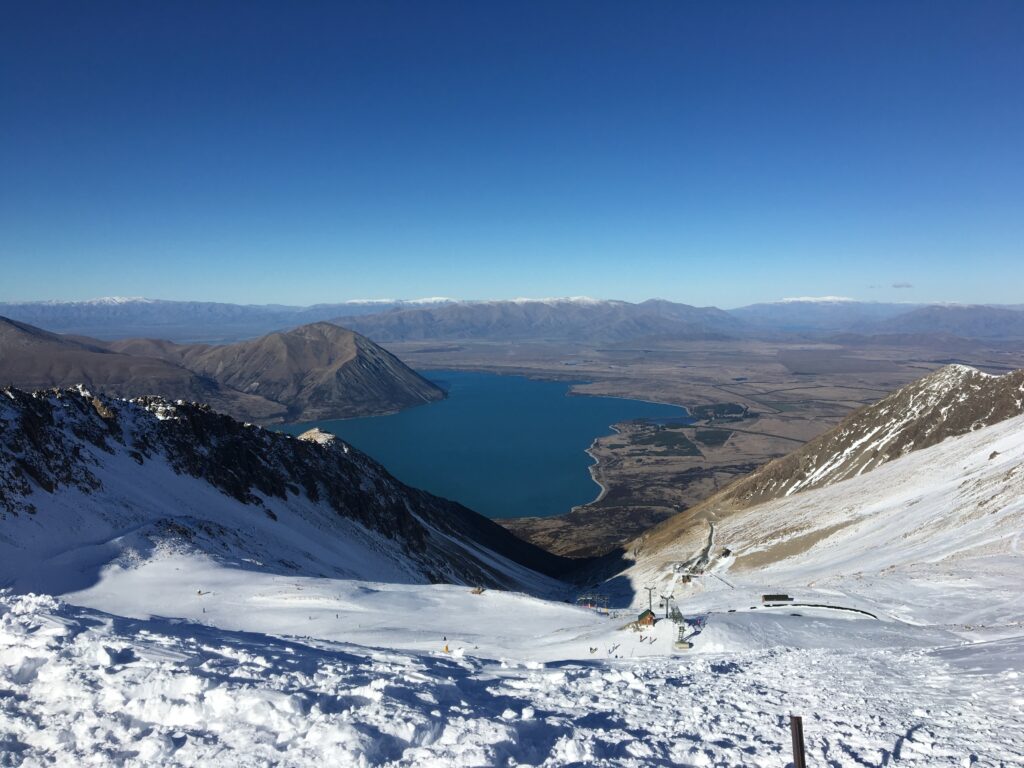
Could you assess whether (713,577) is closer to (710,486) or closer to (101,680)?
(101,680)

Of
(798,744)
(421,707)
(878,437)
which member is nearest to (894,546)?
(878,437)

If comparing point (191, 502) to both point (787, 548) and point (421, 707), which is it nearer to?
point (421, 707)

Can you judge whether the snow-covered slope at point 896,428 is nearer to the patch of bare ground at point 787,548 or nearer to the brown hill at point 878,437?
the brown hill at point 878,437

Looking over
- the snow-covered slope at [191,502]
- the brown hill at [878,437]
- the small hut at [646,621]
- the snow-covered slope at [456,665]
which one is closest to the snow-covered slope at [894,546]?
the snow-covered slope at [456,665]

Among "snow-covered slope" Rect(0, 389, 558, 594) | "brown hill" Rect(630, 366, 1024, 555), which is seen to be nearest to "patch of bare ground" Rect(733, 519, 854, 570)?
"brown hill" Rect(630, 366, 1024, 555)

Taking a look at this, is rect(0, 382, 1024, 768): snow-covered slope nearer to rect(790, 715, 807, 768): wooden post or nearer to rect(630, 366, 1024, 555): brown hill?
rect(790, 715, 807, 768): wooden post
